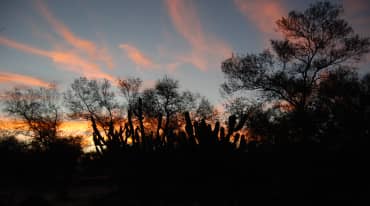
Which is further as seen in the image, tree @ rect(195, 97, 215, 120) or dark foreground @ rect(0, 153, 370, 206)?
tree @ rect(195, 97, 215, 120)

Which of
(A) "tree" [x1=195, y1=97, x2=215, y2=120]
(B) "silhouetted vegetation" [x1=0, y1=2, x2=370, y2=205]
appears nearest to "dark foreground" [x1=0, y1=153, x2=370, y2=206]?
(B) "silhouetted vegetation" [x1=0, y1=2, x2=370, y2=205]

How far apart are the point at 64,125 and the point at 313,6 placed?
3855 centimetres

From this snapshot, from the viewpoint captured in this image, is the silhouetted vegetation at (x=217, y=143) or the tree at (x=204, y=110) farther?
the tree at (x=204, y=110)

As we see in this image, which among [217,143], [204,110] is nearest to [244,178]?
[217,143]

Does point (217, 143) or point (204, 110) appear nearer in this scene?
point (217, 143)

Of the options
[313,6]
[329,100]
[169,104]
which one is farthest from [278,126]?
[169,104]

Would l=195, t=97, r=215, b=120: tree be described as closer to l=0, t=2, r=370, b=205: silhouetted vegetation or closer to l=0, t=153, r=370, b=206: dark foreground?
l=0, t=2, r=370, b=205: silhouetted vegetation

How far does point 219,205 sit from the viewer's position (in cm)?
601

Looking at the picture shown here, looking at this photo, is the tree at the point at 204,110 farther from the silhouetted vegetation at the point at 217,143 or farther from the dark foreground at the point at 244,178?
the dark foreground at the point at 244,178

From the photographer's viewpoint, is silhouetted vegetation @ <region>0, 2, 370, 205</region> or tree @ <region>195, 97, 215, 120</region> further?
tree @ <region>195, 97, 215, 120</region>

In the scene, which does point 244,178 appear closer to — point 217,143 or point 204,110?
point 217,143

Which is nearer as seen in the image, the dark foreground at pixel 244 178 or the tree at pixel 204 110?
the dark foreground at pixel 244 178

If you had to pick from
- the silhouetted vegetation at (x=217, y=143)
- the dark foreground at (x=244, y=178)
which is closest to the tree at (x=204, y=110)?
the silhouetted vegetation at (x=217, y=143)

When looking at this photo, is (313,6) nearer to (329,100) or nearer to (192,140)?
(329,100)
